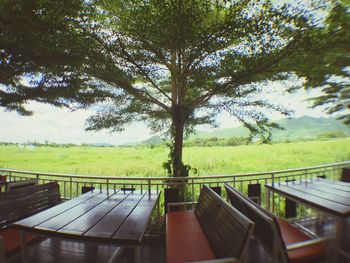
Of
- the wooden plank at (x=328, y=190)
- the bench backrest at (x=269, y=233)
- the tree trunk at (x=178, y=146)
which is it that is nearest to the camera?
the bench backrest at (x=269, y=233)

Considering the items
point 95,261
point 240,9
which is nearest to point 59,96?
point 95,261

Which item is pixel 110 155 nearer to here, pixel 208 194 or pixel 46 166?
pixel 46 166

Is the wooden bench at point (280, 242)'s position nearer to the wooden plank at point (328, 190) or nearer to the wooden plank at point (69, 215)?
the wooden plank at point (328, 190)

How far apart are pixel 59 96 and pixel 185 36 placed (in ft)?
14.8

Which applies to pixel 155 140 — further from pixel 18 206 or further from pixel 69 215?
pixel 69 215

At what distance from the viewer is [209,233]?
230 centimetres

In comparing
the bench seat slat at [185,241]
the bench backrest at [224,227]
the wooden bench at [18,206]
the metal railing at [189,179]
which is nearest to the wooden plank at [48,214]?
the wooden bench at [18,206]

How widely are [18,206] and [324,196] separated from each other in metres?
4.40

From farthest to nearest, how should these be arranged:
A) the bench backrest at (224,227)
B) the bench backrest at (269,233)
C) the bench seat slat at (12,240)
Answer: the bench seat slat at (12,240)
the bench backrest at (269,233)
the bench backrest at (224,227)

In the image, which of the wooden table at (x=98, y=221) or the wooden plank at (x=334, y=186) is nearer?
the wooden table at (x=98, y=221)

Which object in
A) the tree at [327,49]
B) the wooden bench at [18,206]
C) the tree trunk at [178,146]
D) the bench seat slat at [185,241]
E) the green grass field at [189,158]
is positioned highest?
the tree at [327,49]

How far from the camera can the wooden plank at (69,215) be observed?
6.59 feet

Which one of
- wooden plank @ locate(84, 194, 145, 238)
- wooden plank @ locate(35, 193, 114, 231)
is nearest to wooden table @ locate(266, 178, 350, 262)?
wooden plank @ locate(84, 194, 145, 238)

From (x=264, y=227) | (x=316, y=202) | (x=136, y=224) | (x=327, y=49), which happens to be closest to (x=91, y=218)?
(x=136, y=224)
